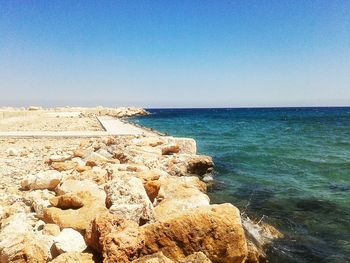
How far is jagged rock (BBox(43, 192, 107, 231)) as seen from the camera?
5000 mm

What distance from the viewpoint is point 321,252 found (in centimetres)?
607

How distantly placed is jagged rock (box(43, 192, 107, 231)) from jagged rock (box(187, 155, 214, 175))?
5954 millimetres

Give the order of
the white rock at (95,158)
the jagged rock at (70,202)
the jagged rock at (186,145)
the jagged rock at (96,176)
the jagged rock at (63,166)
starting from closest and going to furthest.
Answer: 1. the jagged rock at (70,202)
2. the jagged rock at (96,176)
3. the jagged rock at (63,166)
4. the white rock at (95,158)
5. the jagged rock at (186,145)

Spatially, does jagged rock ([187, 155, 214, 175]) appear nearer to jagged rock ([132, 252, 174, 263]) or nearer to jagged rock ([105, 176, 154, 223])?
jagged rock ([105, 176, 154, 223])

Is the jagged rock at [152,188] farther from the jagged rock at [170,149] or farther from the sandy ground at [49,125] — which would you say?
the sandy ground at [49,125]

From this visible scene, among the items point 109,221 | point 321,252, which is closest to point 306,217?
point 321,252

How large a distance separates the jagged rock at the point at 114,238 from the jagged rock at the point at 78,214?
22.2 inches

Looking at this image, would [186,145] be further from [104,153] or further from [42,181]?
[42,181]

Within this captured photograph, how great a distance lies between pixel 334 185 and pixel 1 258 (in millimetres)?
9721

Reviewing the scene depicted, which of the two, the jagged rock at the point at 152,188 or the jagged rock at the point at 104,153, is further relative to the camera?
the jagged rock at the point at 104,153

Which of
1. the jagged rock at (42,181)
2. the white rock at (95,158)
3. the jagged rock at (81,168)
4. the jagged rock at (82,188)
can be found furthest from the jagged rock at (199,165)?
the jagged rock at (82,188)

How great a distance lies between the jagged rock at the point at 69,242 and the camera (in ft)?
14.1

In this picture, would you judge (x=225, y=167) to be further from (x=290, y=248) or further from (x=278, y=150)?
(x=290, y=248)

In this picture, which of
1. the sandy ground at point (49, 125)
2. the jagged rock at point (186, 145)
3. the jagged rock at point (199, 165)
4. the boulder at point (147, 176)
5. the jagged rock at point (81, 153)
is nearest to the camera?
the boulder at point (147, 176)
